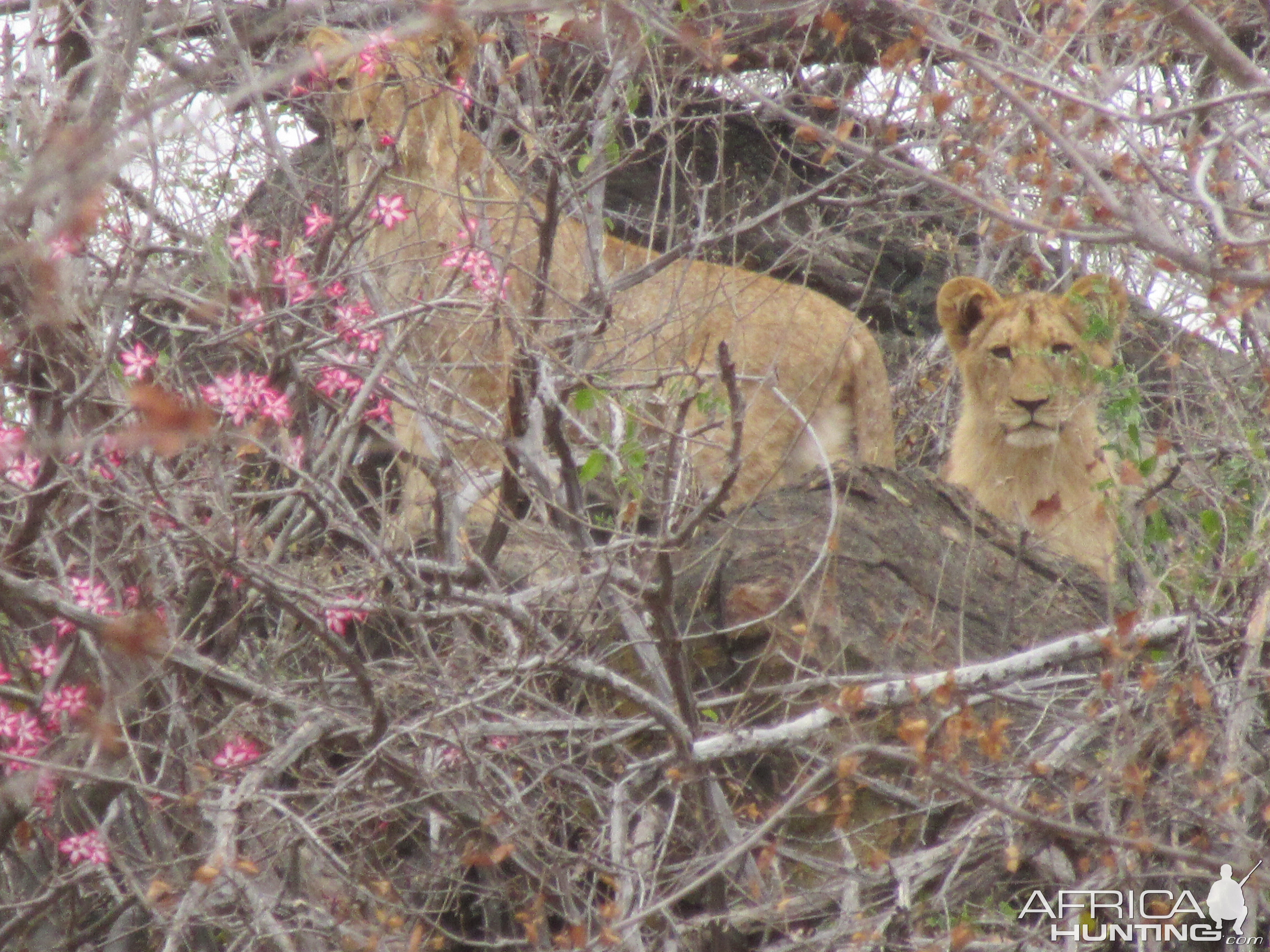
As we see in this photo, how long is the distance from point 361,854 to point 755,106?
17.0ft

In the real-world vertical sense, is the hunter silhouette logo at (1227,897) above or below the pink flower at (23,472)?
below

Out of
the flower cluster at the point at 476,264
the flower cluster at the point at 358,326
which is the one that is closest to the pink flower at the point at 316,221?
the flower cluster at the point at 358,326

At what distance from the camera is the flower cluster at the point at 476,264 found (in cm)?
453

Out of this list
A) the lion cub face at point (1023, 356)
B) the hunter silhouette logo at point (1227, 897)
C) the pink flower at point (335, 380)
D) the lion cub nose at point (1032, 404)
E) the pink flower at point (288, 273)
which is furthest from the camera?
the lion cub nose at point (1032, 404)

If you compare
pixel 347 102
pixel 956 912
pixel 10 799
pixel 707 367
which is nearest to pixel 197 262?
pixel 347 102

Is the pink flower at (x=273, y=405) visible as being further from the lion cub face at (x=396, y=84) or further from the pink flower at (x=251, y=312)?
the lion cub face at (x=396, y=84)

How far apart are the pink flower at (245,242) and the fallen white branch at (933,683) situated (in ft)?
6.54

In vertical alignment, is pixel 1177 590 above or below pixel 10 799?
below

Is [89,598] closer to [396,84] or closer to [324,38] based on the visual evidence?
[396,84]

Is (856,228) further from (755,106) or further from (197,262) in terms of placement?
(197,262)

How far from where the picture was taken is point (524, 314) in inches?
190

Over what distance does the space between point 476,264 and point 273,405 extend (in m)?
0.81

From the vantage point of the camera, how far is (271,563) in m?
4.40

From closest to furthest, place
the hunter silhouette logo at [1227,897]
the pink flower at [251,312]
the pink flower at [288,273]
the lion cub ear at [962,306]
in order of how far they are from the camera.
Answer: the hunter silhouette logo at [1227,897]
the pink flower at [251,312]
the pink flower at [288,273]
the lion cub ear at [962,306]
